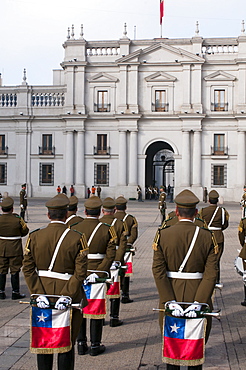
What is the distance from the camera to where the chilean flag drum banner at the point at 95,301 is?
6066 mm

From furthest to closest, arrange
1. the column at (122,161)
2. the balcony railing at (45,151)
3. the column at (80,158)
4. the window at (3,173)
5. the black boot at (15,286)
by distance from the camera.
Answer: the window at (3,173) < the balcony railing at (45,151) < the column at (80,158) < the column at (122,161) < the black boot at (15,286)

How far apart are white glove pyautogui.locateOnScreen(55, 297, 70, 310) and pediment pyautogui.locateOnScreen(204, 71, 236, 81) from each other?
1636 inches

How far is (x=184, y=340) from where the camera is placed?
15.0 ft

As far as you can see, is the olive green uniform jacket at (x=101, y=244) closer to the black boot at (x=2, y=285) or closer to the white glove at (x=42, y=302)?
the white glove at (x=42, y=302)

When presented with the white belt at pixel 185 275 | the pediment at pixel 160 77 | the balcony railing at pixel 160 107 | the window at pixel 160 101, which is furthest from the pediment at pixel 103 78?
the white belt at pixel 185 275

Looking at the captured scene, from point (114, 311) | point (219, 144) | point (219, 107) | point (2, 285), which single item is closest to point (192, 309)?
point (114, 311)

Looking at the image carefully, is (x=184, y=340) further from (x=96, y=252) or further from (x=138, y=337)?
(x=138, y=337)

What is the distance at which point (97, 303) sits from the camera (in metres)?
6.08

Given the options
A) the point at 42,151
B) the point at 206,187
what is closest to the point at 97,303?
the point at 206,187

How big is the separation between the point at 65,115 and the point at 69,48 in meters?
6.19

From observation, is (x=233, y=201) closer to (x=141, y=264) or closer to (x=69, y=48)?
(x=69, y=48)

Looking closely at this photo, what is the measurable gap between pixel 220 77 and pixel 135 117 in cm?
844

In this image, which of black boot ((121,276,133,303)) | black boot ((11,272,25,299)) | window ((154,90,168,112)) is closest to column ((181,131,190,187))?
window ((154,90,168,112))

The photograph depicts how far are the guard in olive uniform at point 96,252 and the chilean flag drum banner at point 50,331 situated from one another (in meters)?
1.36
